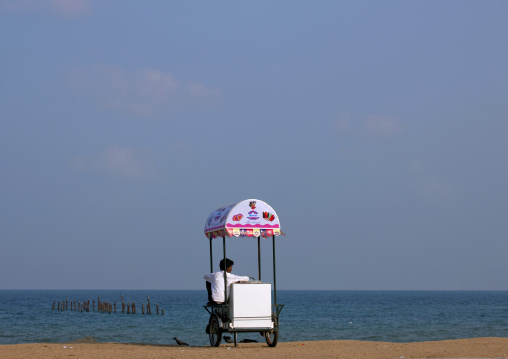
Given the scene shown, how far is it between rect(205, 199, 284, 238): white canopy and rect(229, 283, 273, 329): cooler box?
3.84ft

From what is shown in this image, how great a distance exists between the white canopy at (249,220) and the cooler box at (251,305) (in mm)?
1170

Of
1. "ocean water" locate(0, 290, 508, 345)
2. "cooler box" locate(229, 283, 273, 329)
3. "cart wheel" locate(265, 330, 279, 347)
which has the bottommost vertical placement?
"ocean water" locate(0, 290, 508, 345)

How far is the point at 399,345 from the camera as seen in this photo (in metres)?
16.9

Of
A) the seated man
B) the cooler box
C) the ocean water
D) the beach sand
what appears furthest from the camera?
the ocean water

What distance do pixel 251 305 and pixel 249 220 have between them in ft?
6.23

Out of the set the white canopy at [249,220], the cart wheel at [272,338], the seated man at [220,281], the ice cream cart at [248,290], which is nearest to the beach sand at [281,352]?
the cart wheel at [272,338]

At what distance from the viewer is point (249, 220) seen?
1570 centimetres

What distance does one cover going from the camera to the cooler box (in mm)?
15555

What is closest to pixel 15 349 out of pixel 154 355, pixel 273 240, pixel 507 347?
pixel 154 355

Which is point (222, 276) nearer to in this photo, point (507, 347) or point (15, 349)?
point (15, 349)

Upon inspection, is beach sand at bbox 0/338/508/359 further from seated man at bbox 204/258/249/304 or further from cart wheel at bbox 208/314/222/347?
seated man at bbox 204/258/249/304

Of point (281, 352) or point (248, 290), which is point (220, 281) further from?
point (281, 352)

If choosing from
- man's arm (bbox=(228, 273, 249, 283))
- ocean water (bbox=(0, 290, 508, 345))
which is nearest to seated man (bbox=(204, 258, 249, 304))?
man's arm (bbox=(228, 273, 249, 283))

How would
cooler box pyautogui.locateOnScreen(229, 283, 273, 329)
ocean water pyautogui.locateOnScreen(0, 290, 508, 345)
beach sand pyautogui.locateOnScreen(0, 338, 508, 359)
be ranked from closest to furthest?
beach sand pyautogui.locateOnScreen(0, 338, 508, 359) < cooler box pyautogui.locateOnScreen(229, 283, 273, 329) < ocean water pyautogui.locateOnScreen(0, 290, 508, 345)
